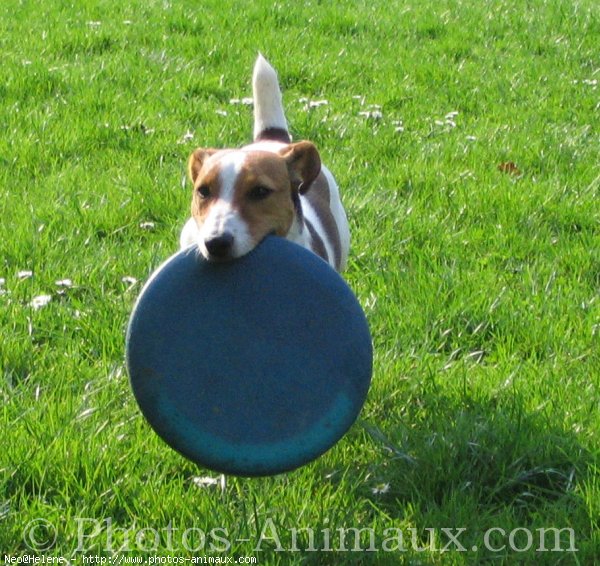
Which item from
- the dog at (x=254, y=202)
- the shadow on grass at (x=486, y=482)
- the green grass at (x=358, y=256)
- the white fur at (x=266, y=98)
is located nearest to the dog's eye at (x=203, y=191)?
the dog at (x=254, y=202)

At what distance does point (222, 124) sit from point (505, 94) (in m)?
2.20

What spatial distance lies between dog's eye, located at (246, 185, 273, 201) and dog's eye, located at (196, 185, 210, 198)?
0.15 meters

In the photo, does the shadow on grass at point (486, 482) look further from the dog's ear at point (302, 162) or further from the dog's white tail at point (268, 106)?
the dog's white tail at point (268, 106)

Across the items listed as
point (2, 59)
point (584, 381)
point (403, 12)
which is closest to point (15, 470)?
point (584, 381)

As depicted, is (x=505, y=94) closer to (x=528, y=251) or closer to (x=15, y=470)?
(x=528, y=251)

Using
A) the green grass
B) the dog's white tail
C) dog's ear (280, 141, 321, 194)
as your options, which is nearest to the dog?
dog's ear (280, 141, 321, 194)

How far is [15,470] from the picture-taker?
3568mm

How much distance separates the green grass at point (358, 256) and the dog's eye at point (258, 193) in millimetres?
876

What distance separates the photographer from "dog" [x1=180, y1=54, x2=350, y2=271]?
3584 mm

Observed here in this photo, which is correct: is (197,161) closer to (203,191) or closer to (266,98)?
(203,191)

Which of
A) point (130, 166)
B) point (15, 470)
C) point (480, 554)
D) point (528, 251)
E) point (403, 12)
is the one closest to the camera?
point (480, 554)

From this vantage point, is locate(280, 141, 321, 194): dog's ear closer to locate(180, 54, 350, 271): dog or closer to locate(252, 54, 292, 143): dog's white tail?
locate(180, 54, 350, 271): dog

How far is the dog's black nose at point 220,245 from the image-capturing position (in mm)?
3500

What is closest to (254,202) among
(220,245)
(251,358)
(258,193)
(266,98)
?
(258,193)
